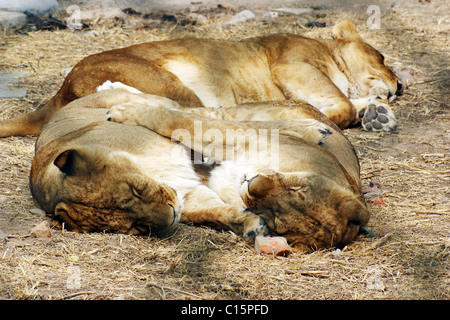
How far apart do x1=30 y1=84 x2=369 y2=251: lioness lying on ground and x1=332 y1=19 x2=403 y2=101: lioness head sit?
6.98 ft

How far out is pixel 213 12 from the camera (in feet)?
28.0

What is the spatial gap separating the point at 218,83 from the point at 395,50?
2.91m

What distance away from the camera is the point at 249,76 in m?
5.32

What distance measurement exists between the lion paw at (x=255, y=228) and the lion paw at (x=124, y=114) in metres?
0.96

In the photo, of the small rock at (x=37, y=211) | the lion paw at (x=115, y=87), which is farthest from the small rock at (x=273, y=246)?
the lion paw at (x=115, y=87)

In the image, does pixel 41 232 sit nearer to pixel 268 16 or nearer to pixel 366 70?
pixel 366 70

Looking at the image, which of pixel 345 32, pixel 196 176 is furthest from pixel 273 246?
pixel 345 32

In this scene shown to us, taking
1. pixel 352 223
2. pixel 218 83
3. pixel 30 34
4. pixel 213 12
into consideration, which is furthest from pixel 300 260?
pixel 213 12

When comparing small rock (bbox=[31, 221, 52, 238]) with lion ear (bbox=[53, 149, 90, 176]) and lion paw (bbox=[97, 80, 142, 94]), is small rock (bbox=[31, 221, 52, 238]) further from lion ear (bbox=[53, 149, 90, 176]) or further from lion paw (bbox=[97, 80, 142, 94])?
lion paw (bbox=[97, 80, 142, 94])

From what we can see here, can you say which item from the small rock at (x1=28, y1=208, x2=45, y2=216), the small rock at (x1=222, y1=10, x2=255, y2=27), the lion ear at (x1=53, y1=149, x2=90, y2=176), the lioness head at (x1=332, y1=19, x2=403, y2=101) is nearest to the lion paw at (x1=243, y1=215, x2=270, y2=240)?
the lion ear at (x1=53, y1=149, x2=90, y2=176)

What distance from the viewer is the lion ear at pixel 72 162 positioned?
2832mm

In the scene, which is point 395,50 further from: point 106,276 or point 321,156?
point 106,276

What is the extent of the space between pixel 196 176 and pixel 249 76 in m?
2.20

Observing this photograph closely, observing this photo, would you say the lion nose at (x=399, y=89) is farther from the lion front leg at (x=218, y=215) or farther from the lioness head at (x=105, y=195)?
the lioness head at (x=105, y=195)
